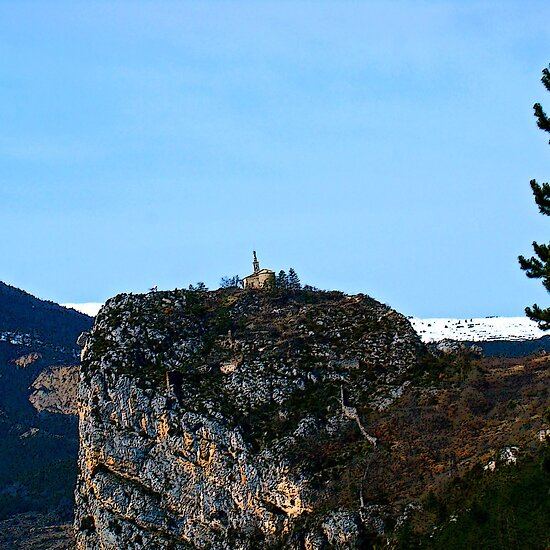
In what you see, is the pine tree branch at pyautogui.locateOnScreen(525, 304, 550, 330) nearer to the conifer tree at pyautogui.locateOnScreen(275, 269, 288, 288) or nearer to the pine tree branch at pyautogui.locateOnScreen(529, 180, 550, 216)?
the pine tree branch at pyautogui.locateOnScreen(529, 180, 550, 216)

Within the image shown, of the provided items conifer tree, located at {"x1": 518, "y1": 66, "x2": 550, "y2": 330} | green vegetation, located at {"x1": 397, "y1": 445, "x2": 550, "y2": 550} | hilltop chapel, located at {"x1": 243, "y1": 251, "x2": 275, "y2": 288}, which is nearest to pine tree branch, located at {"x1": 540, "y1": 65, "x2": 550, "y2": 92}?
conifer tree, located at {"x1": 518, "y1": 66, "x2": 550, "y2": 330}

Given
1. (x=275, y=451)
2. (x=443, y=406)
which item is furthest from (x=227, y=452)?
(x=443, y=406)

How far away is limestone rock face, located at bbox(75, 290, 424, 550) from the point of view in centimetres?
8050

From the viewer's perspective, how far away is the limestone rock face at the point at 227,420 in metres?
80.5

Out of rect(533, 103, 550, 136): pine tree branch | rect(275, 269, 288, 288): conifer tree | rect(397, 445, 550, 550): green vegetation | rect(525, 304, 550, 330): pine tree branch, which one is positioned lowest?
rect(397, 445, 550, 550): green vegetation

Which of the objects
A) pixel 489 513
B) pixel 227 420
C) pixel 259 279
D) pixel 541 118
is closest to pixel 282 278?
pixel 259 279

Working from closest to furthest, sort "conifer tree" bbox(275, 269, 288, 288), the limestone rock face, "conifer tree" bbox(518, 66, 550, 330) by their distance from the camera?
"conifer tree" bbox(518, 66, 550, 330)
the limestone rock face
"conifer tree" bbox(275, 269, 288, 288)

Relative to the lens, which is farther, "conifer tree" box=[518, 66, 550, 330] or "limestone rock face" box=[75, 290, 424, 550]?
"limestone rock face" box=[75, 290, 424, 550]

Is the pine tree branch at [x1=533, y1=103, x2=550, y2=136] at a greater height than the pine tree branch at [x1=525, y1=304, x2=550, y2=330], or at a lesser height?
greater

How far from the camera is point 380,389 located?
89000 mm

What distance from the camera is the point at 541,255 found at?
51.3 metres

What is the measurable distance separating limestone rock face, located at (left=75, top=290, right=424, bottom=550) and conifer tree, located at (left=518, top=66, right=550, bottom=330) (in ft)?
87.9

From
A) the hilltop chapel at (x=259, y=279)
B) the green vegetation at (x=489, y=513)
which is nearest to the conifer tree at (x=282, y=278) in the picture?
the hilltop chapel at (x=259, y=279)

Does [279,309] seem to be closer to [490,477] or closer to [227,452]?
[227,452]
